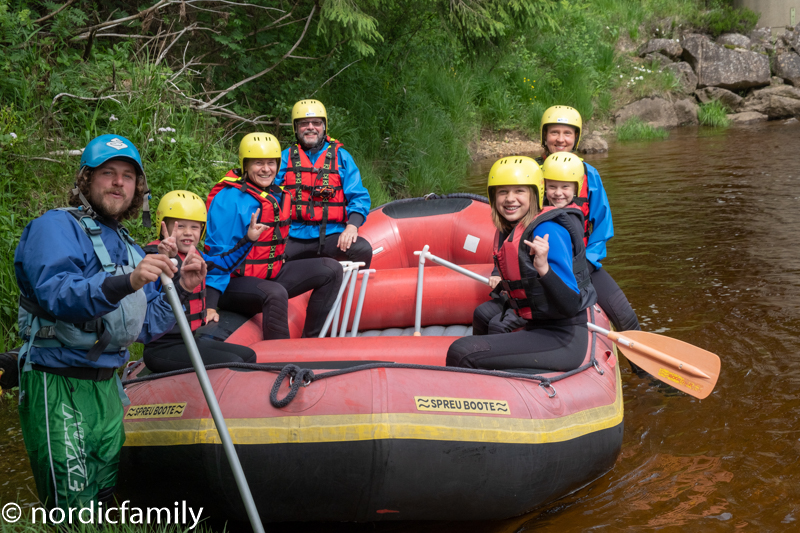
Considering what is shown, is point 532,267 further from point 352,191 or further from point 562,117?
point 352,191

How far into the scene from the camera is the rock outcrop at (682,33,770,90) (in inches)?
671

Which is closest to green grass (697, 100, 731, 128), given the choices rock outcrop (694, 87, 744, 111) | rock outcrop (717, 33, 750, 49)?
rock outcrop (694, 87, 744, 111)

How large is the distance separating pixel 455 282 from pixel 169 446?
2.21m

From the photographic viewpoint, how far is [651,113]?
642 inches

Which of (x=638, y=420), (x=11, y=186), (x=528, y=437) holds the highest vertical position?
(x=11, y=186)

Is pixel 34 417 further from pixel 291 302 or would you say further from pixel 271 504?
pixel 291 302

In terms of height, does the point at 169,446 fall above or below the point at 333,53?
below

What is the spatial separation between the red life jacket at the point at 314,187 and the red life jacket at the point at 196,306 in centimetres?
145

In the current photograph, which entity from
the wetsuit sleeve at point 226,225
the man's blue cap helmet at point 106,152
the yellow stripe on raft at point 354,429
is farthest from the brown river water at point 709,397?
the man's blue cap helmet at point 106,152

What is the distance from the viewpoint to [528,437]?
2740mm

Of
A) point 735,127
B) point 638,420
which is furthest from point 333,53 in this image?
point 735,127

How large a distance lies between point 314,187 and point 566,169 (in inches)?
73.1

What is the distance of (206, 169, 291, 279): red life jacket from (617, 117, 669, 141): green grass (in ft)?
41.3

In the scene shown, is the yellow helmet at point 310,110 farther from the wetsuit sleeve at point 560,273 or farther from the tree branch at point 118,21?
the wetsuit sleeve at point 560,273
